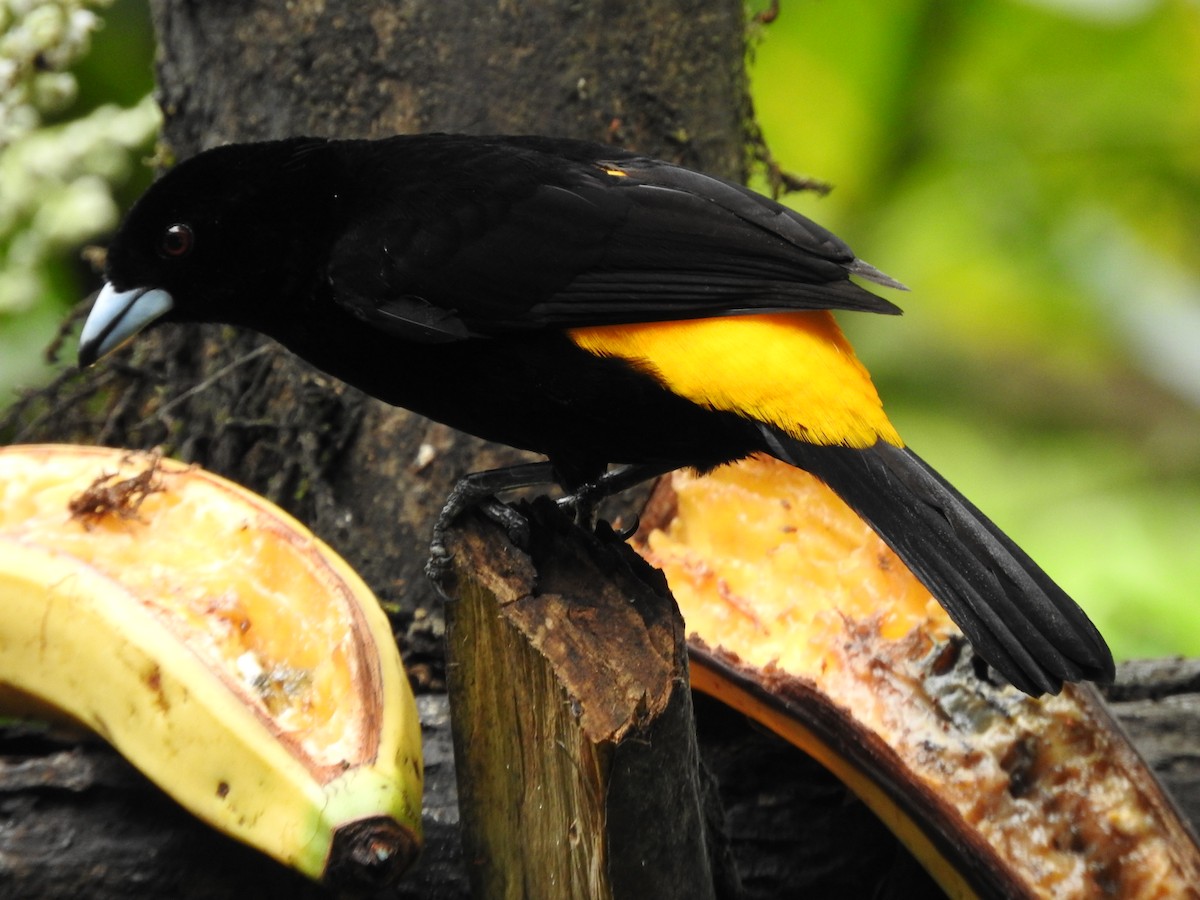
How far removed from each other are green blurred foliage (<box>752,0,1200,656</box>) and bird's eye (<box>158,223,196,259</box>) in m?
2.90

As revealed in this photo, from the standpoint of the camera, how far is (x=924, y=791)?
6.66 ft

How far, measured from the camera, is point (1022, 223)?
527 cm

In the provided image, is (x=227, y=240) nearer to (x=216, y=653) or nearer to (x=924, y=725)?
(x=216, y=653)

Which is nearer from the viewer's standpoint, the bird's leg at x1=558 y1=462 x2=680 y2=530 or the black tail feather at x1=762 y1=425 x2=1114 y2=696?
the black tail feather at x1=762 y1=425 x2=1114 y2=696

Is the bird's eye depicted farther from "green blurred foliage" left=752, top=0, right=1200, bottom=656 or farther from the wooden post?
"green blurred foliage" left=752, top=0, right=1200, bottom=656

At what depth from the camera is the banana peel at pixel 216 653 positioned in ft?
5.92

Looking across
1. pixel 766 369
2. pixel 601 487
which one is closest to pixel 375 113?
pixel 601 487

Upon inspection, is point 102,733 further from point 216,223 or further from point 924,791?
point 924,791

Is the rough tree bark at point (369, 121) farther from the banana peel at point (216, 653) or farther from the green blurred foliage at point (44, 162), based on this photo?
the banana peel at point (216, 653)

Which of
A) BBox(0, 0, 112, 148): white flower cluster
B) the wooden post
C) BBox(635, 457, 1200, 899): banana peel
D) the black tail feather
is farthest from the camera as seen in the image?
BBox(0, 0, 112, 148): white flower cluster

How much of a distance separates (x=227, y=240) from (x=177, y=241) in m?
0.09

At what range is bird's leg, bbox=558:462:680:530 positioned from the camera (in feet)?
8.69

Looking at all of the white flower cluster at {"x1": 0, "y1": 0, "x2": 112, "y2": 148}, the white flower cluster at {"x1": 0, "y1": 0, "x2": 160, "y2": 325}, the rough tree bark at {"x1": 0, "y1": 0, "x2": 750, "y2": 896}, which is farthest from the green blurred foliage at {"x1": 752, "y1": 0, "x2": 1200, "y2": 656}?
the white flower cluster at {"x1": 0, "y1": 0, "x2": 112, "y2": 148}

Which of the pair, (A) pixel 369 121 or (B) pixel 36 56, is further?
(A) pixel 369 121
